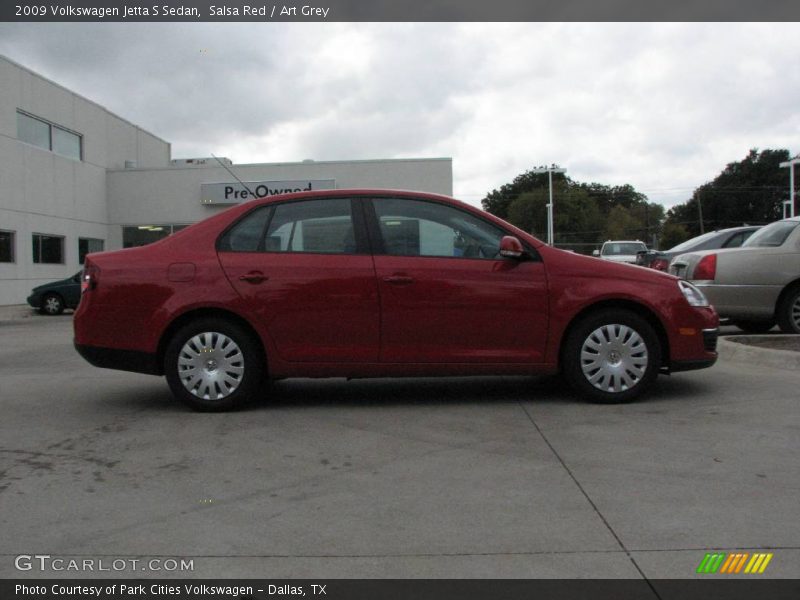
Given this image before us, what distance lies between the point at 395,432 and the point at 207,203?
24.5 metres

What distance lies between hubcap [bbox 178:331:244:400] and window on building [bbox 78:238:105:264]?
23903 millimetres

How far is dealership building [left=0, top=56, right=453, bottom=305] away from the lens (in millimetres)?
23297

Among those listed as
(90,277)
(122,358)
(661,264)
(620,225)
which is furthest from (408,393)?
(620,225)

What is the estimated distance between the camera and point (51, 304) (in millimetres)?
20469

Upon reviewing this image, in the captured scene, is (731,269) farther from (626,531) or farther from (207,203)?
(207,203)

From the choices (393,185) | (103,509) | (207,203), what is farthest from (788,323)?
(207,203)

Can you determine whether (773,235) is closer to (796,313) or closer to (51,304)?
(796,313)

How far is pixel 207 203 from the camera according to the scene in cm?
2805

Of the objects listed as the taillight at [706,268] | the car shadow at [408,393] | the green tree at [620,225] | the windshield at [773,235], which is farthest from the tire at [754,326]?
the green tree at [620,225]

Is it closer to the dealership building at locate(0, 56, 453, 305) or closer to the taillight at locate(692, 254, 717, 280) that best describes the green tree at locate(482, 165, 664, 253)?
the dealership building at locate(0, 56, 453, 305)

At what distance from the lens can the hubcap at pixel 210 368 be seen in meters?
5.63

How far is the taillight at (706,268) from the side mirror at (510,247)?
408 centimetres

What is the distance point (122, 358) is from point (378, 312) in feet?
6.52
